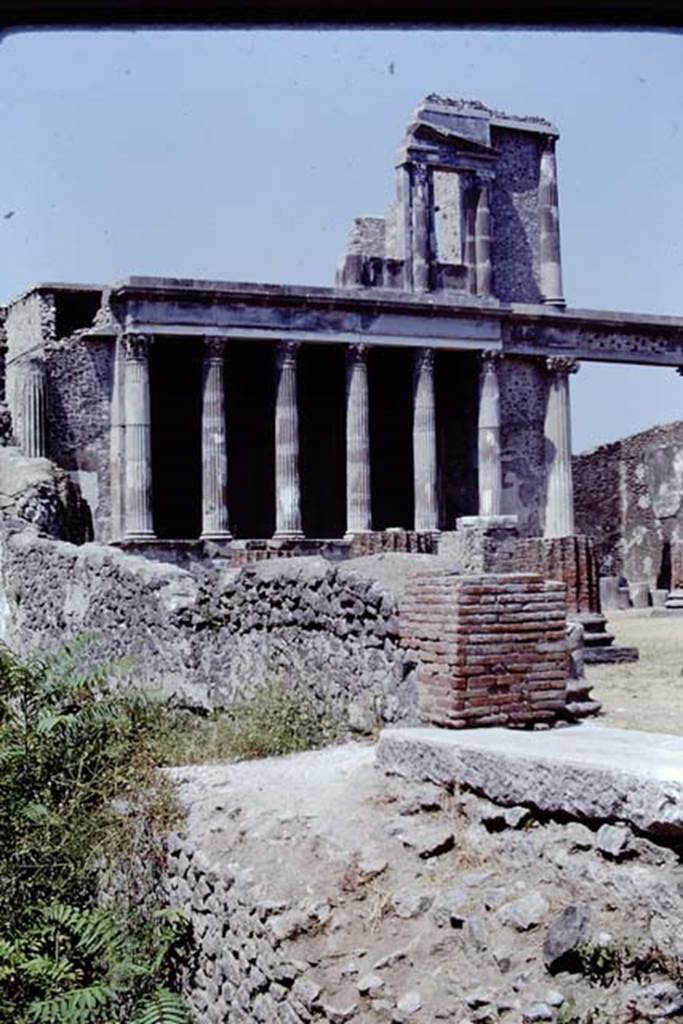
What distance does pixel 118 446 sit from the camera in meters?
27.8

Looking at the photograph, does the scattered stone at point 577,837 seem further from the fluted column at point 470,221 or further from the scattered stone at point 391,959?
the fluted column at point 470,221

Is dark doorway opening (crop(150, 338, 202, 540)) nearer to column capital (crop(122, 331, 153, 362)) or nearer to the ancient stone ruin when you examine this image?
the ancient stone ruin

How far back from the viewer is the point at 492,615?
670cm

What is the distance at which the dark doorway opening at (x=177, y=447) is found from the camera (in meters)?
30.7

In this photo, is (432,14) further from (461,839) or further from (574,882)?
(461,839)

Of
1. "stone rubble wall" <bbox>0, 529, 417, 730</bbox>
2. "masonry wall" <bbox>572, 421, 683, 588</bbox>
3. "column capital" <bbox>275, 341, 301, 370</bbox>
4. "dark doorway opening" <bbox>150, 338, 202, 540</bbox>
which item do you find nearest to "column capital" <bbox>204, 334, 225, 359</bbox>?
"column capital" <bbox>275, 341, 301, 370</bbox>

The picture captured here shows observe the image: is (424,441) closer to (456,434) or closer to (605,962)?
(456,434)

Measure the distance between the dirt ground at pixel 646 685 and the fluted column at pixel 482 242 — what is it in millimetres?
15395

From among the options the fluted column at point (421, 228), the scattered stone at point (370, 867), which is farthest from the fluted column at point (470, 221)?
the scattered stone at point (370, 867)

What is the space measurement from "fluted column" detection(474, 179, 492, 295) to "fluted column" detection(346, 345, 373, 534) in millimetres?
6280

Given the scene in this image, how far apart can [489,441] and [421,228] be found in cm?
591

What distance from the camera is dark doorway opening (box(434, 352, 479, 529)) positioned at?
32.0 m

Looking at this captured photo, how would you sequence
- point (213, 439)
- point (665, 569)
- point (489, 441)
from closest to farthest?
point (213, 439) → point (489, 441) → point (665, 569)

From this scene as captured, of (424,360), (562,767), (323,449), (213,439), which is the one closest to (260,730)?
(562,767)
